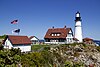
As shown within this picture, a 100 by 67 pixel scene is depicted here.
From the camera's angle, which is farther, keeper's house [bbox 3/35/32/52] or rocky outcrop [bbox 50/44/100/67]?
rocky outcrop [bbox 50/44/100/67]

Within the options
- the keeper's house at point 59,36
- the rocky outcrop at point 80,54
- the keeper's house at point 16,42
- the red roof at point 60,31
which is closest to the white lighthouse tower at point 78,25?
the keeper's house at point 59,36

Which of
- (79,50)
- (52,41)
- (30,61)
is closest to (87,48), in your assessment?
(79,50)

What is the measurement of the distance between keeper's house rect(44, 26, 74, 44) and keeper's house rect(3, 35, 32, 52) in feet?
63.1

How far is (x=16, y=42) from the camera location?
4588 cm

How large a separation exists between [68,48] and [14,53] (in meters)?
24.8

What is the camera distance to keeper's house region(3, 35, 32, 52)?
45.1 metres

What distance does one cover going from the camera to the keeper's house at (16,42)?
148ft

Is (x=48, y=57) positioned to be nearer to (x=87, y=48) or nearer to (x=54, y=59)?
(x=54, y=59)

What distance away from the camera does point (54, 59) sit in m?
42.4

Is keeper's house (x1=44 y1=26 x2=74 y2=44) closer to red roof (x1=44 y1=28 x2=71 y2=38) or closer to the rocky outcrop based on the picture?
red roof (x1=44 y1=28 x2=71 y2=38)

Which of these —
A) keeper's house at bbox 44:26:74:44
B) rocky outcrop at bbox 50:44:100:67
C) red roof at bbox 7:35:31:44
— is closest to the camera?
red roof at bbox 7:35:31:44

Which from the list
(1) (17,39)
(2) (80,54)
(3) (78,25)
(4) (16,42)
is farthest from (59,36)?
(4) (16,42)

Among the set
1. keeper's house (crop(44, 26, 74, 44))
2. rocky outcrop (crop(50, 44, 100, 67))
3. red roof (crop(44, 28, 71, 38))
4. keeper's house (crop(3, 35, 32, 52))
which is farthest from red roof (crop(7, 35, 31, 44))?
red roof (crop(44, 28, 71, 38))

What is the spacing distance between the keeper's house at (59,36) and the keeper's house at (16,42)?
757 inches
